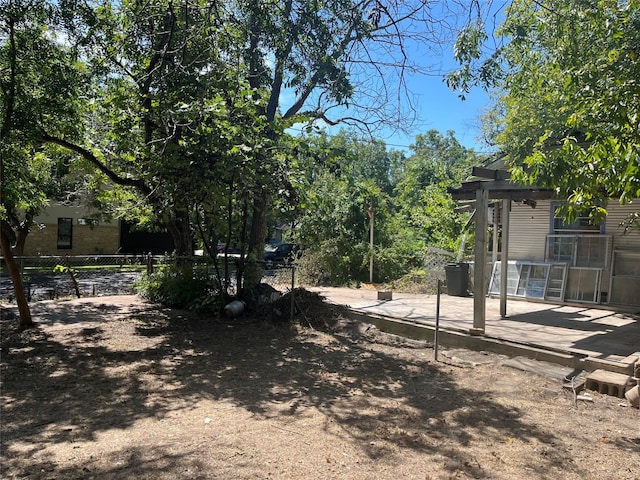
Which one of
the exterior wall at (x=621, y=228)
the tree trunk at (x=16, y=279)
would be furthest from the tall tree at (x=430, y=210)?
the tree trunk at (x=16, y=279)

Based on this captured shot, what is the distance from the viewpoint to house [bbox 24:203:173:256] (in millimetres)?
25906

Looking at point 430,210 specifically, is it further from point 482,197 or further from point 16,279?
point 16,279

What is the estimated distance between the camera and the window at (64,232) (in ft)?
87.8

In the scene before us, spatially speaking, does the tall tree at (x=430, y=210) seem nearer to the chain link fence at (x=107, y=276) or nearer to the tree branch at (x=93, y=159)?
the chain link fence at (x=107, y=276)

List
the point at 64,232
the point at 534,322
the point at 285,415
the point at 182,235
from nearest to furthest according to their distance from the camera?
1. the point at 285,415
2. the point at 534,322
3. the point at 182,235
4. the point at 64,232

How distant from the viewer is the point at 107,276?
18.6 meters

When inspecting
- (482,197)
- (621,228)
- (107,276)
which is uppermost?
(482,197)

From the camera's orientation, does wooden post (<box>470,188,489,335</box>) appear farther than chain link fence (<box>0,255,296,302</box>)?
No

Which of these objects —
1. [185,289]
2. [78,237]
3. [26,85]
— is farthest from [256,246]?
[78,237]

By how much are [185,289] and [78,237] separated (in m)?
19.7

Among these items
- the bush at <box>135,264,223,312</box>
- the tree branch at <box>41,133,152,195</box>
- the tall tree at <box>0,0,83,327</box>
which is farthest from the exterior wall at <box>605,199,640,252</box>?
the tall tree at <box>0,0,83,327</box>

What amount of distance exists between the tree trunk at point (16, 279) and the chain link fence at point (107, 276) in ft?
6.24

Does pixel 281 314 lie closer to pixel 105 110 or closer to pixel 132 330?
pixel 132 330

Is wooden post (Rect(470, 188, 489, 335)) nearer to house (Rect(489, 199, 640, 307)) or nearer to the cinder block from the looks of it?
the cinder block
